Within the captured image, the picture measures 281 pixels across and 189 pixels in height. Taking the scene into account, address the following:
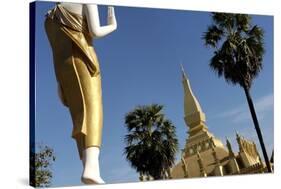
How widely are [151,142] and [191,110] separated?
1.01m

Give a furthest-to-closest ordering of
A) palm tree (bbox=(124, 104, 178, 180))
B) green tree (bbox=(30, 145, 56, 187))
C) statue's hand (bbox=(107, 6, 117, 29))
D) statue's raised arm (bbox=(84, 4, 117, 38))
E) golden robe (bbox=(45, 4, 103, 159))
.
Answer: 1. palm tree (bbox=(124, 104, 178, 180))
2. statue's hand (bbox=(107, 6, 117, 29))
3. statue's raised arm (bbox=(84, 4, 117, 38))
4. golden robe (bbox=(45, 4, 103, 159))
5. green tree (bbox=(30, 145, 56, 187))

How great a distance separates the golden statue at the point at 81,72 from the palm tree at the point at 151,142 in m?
0.83

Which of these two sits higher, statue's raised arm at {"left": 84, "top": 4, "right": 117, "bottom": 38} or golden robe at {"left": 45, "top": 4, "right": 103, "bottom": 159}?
statue's raised arm at {"left": 84, "top": 4, "right": 117, "bottom": 38}

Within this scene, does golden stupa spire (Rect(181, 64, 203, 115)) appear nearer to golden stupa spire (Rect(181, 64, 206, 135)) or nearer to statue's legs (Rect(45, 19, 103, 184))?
golden stupa spire (Rect(181, 64, 206, 135))

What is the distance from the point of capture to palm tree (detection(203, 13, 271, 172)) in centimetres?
1388

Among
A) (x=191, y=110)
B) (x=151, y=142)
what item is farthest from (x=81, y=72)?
(x=191, y=110)

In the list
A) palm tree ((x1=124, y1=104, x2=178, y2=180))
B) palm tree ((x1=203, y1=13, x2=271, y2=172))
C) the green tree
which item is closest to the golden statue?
the green tree

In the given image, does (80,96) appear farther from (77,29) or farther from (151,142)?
(151,142)

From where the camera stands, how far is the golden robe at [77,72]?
39.1 feet

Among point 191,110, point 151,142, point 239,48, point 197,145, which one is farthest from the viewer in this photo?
point 239,48

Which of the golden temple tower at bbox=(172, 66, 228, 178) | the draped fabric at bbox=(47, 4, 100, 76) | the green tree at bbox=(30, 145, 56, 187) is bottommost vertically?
the green tree at bbox=(30, 145, 56, 187)

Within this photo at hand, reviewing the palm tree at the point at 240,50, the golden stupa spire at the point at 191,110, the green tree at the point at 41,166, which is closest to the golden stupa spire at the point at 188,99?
the golden stupa spire at the point at 191,110

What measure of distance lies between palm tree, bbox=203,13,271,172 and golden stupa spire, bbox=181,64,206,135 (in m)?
1.03

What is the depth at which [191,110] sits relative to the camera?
1317 centimetres
